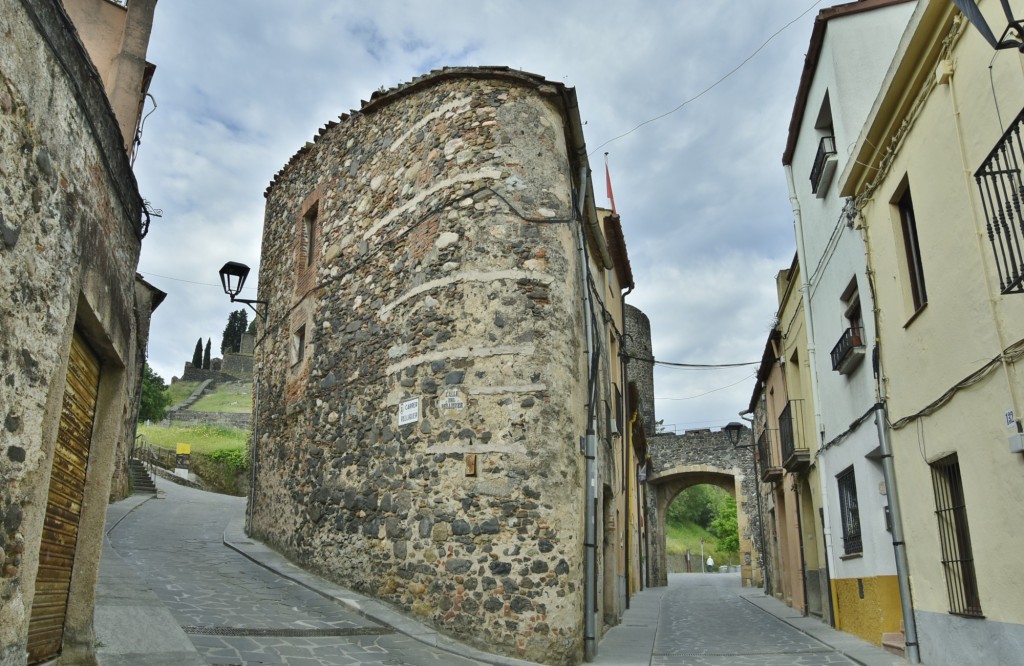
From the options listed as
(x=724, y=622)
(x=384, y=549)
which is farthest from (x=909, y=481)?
(x=724, y=622)

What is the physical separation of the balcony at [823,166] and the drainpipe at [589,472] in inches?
115

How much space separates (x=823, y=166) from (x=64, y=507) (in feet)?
28.9

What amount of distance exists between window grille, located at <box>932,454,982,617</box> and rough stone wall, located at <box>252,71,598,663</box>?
325 cm

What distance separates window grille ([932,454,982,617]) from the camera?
6.22 m

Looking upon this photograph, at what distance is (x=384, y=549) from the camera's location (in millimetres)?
8555

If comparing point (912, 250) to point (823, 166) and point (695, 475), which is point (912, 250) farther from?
point (695, 475)

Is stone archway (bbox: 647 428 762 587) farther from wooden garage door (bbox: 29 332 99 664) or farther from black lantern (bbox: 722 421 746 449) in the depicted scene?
wooden garage door (bbox: 29 332 99 664)

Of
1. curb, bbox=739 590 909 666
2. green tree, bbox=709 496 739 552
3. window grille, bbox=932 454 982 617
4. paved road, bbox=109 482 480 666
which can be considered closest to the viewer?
window grille, bbox=932 454 982 617

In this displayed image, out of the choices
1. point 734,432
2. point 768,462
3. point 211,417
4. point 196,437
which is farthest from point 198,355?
point 768,462

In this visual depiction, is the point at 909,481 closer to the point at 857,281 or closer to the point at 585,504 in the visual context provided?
the point at 857,281

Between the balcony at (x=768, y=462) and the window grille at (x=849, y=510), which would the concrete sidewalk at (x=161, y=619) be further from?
the balcony at (x=768, y=462)

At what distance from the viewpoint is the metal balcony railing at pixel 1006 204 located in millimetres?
4773

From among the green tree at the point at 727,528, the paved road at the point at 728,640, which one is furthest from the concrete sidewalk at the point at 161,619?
the green tree at the point at 727,528

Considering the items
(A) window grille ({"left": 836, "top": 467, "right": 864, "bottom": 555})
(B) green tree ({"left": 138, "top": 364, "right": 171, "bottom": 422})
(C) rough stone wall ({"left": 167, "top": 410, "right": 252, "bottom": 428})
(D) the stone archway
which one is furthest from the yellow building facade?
(C) rough stone wall ({"left": 167, "top": 410, "right": 252, "bottom": 428})
